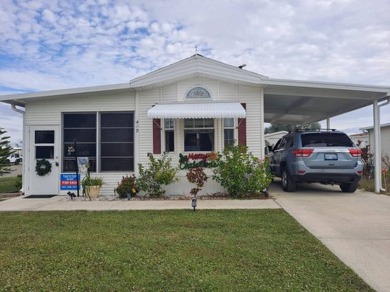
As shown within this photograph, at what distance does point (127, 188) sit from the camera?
9.86m

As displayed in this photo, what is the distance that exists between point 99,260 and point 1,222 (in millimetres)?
3669

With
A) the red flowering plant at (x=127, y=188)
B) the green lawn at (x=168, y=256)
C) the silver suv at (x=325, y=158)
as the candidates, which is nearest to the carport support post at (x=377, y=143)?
the silver suv at (x=325, y=158)

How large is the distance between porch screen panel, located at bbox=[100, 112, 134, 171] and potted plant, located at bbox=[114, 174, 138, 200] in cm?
76

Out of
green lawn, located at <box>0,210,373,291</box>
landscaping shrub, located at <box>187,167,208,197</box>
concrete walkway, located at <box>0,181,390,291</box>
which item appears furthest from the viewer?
landscaping shrub, located at <box>187,167,208,197</box>

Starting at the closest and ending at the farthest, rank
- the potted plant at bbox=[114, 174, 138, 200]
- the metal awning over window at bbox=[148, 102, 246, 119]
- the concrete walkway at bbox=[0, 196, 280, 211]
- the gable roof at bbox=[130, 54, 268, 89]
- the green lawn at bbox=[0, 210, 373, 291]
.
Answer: the green lawn at bbox=[0, 210, 373, 291]
the concrete walkway at bbox=[0, 196, 280, 211]
the metal awning over window at bbox=[148, 102, 246, 119]
the potted plant at bbox=[114, 174, 138, 200]
the gable roof at bbox=[130, 54, 268, 89]

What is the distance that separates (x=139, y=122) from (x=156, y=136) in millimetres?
713

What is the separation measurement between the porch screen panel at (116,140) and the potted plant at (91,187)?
65 centimetres

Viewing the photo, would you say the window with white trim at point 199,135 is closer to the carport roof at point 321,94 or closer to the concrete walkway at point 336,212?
the concrete walkway at point 336,212

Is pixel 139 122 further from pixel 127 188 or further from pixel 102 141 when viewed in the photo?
pixel 127 188

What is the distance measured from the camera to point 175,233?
569cm

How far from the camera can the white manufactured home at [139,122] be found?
10.3 m

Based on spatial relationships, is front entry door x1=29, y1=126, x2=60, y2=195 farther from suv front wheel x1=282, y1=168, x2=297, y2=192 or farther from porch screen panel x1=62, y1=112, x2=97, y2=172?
suv front wheel x1=282, y1=168, x2=297, y2=192

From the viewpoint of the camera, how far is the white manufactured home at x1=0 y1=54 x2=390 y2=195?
406 inches

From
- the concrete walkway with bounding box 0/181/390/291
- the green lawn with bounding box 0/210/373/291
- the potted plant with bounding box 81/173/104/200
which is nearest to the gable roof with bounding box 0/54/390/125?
the potted plant with bounding box 81/173/104/200
